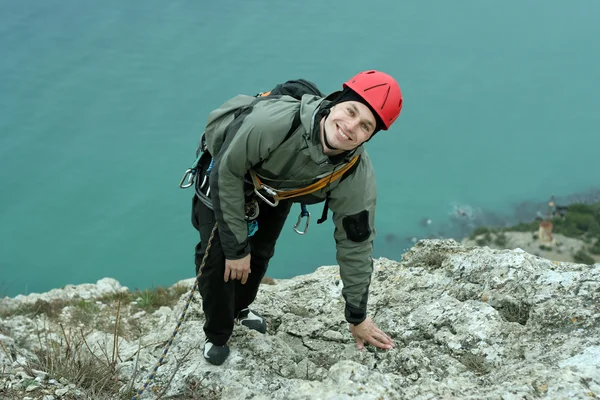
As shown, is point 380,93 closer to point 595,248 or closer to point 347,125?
point 347,125

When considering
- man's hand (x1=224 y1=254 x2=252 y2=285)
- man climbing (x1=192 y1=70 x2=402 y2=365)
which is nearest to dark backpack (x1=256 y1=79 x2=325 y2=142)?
man climbing (x1=192 y1=70 x2=402 y2=365)

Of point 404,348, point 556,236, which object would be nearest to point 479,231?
point 556,236

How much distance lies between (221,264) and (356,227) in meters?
0.85

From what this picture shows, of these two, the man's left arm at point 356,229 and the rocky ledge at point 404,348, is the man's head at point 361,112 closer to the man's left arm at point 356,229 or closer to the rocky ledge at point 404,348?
the man's left arm at point 356,229

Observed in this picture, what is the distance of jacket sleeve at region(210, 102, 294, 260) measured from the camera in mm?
2791

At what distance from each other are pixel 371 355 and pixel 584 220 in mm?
23155

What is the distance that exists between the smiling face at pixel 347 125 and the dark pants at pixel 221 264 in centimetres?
73

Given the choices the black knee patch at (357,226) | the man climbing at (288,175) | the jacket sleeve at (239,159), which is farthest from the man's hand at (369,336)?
the jacket sleeve at (239,159)

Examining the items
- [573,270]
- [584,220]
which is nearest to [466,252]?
[573,270]

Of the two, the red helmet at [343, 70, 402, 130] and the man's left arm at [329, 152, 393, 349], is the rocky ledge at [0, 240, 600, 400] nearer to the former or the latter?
the man's left arm at [329, 152, 393, 349]

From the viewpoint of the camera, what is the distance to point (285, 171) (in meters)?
2.94

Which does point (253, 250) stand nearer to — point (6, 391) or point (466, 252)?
point (6, 391)

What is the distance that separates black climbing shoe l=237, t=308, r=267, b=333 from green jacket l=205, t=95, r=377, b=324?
1129mm

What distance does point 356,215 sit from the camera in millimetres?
2986
